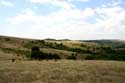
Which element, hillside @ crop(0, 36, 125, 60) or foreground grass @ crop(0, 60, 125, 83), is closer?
foreground grass @ crop(0, 60, 125, 83)

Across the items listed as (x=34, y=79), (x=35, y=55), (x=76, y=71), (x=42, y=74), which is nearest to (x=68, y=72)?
(x=76, y=71)

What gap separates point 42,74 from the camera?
1152 inches

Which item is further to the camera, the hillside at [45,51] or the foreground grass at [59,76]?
the hillside at [45,51]

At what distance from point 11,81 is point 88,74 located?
29.3 ft

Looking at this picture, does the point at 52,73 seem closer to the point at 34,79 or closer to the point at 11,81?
the point at 34,79

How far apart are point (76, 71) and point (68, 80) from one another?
5049 millimetres

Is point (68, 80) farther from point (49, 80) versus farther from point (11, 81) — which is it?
point (11, 81)

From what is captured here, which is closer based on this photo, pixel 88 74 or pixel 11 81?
pixel 11 81

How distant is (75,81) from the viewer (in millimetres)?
26688

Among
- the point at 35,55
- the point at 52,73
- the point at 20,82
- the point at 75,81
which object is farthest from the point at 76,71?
the point at 35,55

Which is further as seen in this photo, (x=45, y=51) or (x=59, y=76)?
(x=45, y=51)

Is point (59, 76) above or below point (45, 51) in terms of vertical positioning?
below

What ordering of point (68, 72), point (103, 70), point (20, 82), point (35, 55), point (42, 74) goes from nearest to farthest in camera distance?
point (20, 82)
point (42, 74)
point (68, 72)
point (103, 70)
point (35, 55)

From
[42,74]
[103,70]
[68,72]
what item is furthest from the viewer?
[103,70]
